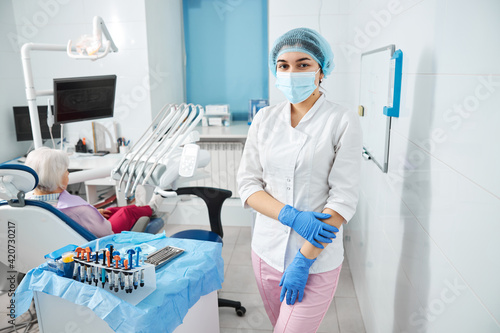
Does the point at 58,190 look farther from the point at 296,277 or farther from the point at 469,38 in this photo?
the point at 469,38

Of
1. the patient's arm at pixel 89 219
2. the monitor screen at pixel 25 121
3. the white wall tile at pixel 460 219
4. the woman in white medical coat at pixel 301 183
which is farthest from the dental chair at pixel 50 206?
the monitor screen at pixel 25 121

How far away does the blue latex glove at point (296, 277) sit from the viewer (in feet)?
4.27

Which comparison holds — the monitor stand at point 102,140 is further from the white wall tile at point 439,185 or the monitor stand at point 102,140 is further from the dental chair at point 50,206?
the white wall tile at point 439,185

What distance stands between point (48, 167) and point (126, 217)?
1.92 feet

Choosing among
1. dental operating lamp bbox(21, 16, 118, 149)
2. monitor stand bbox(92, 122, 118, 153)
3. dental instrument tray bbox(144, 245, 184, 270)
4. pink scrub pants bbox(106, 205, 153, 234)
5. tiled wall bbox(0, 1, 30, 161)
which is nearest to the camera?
dental instrument tray bbox(144, 245, 184, 270)

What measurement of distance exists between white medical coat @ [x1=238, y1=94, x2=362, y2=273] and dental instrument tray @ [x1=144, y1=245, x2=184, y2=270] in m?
0.32

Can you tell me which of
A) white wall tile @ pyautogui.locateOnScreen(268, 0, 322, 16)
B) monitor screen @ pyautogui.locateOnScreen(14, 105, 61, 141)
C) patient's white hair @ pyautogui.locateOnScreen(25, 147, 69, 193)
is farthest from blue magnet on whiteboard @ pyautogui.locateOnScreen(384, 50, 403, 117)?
monitor screen @ pyautogui.locateOnScreen(14, 105, 61, 141)

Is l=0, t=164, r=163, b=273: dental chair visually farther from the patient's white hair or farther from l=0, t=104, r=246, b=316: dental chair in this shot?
the patient's white hair

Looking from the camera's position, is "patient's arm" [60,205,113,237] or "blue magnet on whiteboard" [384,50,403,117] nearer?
"blue magnet on whiteboard" [384,50,403,117]

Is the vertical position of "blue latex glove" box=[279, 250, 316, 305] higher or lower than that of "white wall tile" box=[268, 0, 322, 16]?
lower

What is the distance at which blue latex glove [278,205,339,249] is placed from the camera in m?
1.26

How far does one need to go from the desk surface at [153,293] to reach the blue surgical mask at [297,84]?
71cm

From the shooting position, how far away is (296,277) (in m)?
1.30

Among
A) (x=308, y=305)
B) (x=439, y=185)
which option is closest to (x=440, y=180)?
(x=439, y=185)
